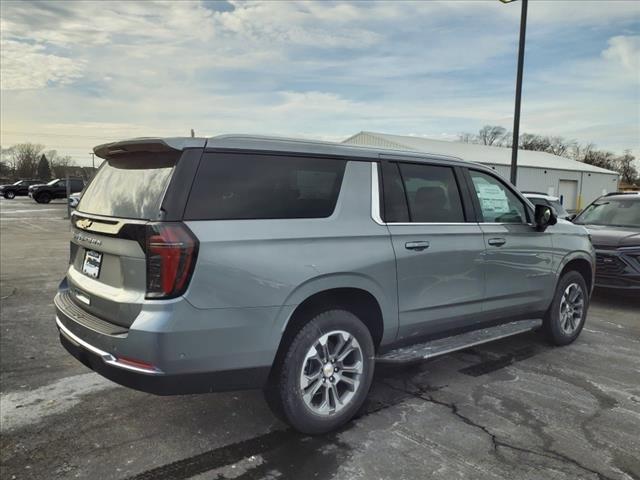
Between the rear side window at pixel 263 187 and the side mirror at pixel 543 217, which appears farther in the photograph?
the side mirror at pixel 543 217

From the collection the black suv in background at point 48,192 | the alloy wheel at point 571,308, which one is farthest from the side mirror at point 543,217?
the black suv in background at point 48,192

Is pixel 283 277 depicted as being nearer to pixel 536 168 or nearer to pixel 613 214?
pixel 613 214

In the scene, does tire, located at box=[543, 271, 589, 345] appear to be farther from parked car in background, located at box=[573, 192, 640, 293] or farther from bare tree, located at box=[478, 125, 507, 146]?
bare tree, located at box=[478, 125, 507, 146]

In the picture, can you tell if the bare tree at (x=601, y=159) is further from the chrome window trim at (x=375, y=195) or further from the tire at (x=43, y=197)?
the chrome window trim at (x=375, y=195)

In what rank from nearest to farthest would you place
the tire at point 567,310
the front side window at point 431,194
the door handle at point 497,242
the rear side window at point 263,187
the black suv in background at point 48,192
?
the rear side window at point 263,187
the front side window at point 431,194
the door handle at point 497,242
the tire at point 567,310
the black suv in background at point 48,192

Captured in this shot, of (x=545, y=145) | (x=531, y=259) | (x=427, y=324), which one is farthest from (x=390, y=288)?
(x=545, y=145)

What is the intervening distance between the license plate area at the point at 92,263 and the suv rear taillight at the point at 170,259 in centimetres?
62

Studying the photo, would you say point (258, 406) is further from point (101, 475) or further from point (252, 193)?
point (252, 193)

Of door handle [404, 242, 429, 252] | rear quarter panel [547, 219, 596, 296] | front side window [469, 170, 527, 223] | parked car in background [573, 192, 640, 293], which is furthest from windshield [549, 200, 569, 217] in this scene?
door handle [404, 242, 429, 252]

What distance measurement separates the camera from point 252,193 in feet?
9.82

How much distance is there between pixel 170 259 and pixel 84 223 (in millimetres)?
998

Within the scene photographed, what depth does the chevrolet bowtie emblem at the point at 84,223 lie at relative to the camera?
3.23 meters

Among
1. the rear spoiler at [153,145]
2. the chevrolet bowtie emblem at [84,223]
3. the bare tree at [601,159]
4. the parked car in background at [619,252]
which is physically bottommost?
the parked car in background at [619,252]

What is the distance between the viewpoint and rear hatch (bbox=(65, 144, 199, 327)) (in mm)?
2705
